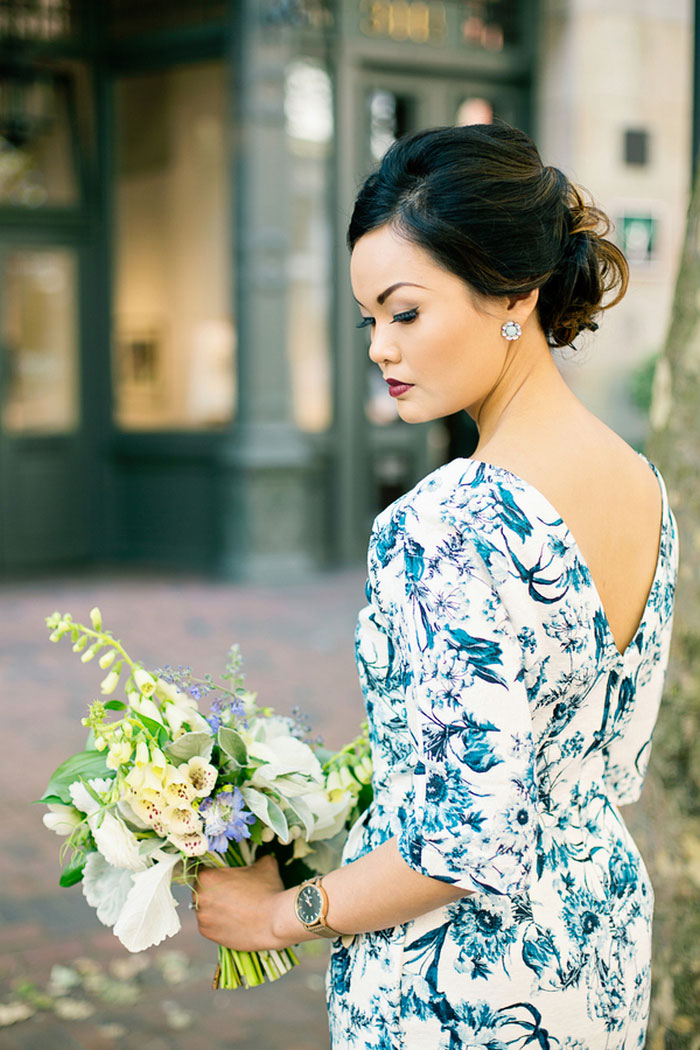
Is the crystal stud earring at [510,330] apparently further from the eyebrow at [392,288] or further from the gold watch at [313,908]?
the gold watch at [313,908]

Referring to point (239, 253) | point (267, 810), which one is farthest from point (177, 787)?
point (239, 253)

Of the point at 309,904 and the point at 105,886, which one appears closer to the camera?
the point at 309,904

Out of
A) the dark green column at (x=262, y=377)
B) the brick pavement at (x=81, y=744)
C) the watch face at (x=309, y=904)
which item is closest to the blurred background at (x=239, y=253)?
the dark green column at (x=262, y=377)

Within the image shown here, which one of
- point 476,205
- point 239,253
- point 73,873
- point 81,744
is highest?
point 239,253

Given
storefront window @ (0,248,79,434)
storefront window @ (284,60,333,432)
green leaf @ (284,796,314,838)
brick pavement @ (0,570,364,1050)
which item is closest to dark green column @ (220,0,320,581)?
storefront window @ (284,60,333,432)

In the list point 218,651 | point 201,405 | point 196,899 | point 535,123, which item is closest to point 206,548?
point 201,405

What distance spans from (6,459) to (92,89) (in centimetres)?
326

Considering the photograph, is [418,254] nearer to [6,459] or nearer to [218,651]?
[218,651]

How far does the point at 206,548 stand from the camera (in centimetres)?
1065

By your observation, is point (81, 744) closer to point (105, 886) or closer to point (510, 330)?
point (105, 886)

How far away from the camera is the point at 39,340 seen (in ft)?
A: 35.2

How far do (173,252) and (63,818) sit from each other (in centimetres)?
948

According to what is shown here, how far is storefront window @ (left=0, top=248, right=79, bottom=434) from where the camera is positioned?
1049 cm

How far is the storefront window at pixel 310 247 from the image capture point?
34.1 ft
